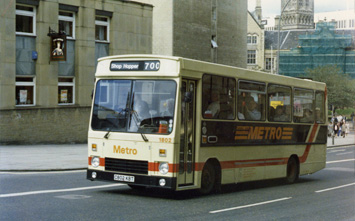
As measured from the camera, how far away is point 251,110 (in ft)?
50.5

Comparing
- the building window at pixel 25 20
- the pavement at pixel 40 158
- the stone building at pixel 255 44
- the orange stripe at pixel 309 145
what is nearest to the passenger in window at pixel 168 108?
the orange stripe at pixel 309 145

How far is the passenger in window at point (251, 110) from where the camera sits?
15242mm

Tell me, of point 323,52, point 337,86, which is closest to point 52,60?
point 337,86

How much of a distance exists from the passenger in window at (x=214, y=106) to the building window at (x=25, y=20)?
18350 millimetres

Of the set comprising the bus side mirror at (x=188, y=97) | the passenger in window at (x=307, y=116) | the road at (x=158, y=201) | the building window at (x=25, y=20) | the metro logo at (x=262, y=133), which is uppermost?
the building window at (x=25, y=20)

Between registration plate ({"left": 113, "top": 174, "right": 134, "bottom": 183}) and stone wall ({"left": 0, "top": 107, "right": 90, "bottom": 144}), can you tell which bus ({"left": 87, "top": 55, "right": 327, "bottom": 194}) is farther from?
stone wall ({"left": 0, "top": 107, "right": 90, "bottom": 144})

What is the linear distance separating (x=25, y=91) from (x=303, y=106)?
16.3m

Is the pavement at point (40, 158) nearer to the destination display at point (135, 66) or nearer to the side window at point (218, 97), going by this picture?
the destination display at point (135, 66)

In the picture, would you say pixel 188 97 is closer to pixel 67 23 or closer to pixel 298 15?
pixel 67 23

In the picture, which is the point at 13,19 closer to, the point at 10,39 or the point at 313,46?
the point at 10,39

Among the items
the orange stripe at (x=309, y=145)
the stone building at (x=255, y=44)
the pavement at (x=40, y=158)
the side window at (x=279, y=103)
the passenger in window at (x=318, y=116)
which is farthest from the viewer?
the stone building at (x=255, y=44)

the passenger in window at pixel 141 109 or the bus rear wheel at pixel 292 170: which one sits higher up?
the passenger in window at pixel 141 109

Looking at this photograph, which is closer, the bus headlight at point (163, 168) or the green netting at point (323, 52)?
the bus headlight at point (163, 168)

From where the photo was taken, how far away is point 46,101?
31234mm
